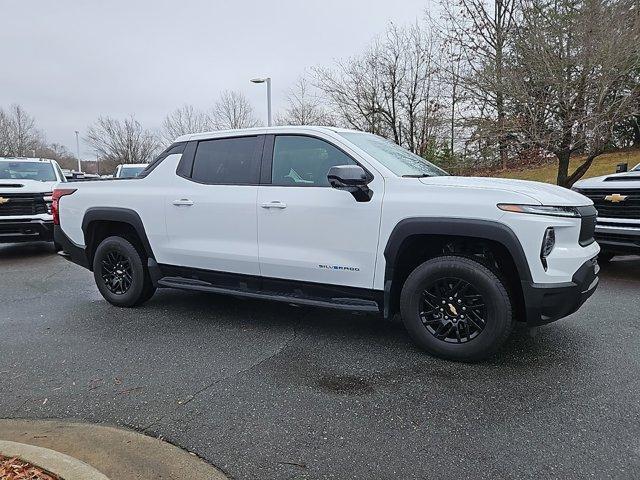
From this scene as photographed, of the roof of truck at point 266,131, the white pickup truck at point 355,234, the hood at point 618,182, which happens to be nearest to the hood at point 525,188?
the white pickup truck at point 355,234

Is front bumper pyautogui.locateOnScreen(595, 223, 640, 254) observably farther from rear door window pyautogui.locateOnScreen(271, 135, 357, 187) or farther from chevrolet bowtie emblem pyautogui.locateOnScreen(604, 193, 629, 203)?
rear door window pyautogui.locateOnScreen(271, 135, 357, 187)

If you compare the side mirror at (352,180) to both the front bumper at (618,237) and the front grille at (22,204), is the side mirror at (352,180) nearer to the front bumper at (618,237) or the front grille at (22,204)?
the front bumper at (618,237)

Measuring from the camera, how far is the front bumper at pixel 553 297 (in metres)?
3.15

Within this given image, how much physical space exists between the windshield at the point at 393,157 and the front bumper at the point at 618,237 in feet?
9.87

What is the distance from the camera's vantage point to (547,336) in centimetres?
400

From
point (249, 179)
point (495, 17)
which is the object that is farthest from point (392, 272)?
point (495, 17)

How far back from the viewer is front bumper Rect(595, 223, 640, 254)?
5.61m

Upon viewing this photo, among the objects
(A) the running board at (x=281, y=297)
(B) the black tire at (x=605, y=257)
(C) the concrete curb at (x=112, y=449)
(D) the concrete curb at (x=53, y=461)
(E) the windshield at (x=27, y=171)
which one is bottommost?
(C) the concrete curb at (x=112, y=449)

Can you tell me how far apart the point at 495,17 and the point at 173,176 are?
16.9 meters

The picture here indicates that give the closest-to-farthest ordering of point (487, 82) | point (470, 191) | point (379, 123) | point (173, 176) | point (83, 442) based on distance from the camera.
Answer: point (83, 442) → point (470, 191) → point (173, 176) → point (487, 82) → point (379, 123)

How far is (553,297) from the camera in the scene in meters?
3.16

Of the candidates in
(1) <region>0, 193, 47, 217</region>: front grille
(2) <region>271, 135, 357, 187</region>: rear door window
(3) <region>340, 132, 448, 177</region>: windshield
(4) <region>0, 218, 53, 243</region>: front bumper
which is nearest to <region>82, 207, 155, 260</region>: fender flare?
(2) <region>271, 135, 357, 187</region>: rear door window

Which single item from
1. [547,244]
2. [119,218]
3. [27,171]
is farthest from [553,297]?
[27,171]

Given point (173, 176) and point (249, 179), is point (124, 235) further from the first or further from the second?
point (249, 179)
